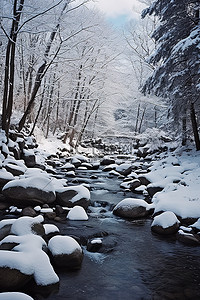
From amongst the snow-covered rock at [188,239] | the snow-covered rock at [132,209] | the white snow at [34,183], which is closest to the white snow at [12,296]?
the snow-covered rock at [188,239]

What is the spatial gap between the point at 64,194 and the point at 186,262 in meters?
3.20

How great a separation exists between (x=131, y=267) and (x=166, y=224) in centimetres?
149

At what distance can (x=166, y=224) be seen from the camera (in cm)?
477

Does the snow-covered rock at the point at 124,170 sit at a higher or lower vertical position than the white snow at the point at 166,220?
lower

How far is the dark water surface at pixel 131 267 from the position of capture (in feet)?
9.73

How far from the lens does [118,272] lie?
3416mm

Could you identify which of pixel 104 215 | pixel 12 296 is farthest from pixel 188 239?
pixel 12 296

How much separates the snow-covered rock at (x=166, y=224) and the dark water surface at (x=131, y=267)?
17 cm

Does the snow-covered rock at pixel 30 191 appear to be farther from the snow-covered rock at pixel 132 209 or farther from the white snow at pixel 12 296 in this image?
the white snow at pixel 12 296

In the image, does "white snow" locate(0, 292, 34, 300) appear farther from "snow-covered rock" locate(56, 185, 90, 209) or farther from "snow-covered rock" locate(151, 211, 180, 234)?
"snow-covered rock" locate(56, 185, 90, 209)

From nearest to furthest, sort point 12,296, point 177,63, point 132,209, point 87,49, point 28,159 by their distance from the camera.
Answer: point 12,296 < point 132,209 < point 177,63 < point 28,159 < point 87,49

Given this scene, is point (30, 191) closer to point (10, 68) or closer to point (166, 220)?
point (166, 220)

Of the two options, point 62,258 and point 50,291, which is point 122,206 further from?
point 50,291

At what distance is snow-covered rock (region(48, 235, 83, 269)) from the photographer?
3.33 m
